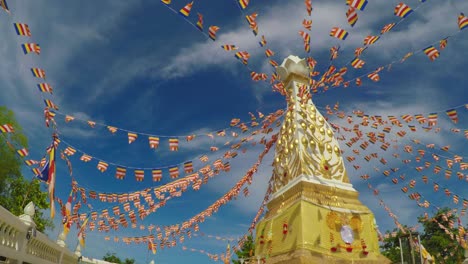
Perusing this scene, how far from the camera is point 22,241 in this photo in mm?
8578

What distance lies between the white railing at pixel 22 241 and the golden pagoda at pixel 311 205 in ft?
23.7

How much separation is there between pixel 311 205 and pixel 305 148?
7.71ft

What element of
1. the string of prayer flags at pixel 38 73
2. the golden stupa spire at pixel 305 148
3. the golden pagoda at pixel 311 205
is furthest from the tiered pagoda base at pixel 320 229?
the string of prayer flags at pixel 38 73

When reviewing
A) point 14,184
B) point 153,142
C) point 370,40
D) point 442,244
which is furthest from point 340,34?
point 442,244

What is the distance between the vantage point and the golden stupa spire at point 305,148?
40.4 feet

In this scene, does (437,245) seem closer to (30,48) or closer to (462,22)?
(462,22)

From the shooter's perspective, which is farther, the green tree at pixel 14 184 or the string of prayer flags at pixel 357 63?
the green tree at pixel 14 184

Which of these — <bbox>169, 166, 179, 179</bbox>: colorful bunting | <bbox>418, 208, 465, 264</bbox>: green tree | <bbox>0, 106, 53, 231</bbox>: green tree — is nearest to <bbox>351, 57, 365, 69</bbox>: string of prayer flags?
<bbox>169, 166, 179, 179</bbox>: colorful bunting

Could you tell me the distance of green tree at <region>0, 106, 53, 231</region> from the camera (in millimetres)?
19562

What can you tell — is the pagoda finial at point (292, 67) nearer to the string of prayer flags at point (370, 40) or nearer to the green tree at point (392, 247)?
the string of prayer flags at point (370, 40)

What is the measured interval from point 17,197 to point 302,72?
18.8 meters

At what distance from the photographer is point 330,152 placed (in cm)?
1278

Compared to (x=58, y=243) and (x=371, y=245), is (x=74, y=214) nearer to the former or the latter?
(x=58, y=243)

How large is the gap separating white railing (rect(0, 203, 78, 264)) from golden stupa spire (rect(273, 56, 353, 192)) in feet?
28.0
